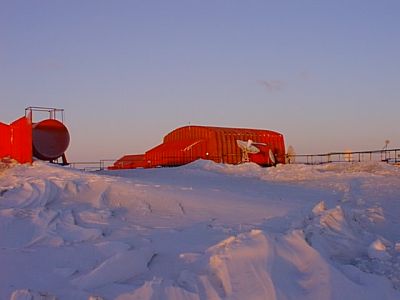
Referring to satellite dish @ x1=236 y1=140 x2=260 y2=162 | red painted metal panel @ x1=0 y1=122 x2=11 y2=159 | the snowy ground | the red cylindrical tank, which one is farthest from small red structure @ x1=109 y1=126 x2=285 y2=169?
the snowy ground

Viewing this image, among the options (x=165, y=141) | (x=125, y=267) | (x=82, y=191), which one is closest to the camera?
(x=125, y=267)

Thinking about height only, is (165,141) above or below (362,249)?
above

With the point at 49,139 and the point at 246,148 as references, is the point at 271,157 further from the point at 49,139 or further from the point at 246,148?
the point at 49,139

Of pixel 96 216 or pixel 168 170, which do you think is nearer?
pixel 96 216

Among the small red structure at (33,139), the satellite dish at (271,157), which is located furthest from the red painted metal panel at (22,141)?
the satellite dish at (271,157)

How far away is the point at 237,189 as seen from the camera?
1348 cm

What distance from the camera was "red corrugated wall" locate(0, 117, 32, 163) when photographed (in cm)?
1526

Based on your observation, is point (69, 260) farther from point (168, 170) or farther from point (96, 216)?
point (168, 170)

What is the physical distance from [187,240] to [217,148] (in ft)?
56.7

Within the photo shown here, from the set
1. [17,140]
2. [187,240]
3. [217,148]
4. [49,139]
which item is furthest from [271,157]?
[187,240]

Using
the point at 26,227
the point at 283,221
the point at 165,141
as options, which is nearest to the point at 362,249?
the point at 283,221

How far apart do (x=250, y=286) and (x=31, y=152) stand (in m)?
10.8

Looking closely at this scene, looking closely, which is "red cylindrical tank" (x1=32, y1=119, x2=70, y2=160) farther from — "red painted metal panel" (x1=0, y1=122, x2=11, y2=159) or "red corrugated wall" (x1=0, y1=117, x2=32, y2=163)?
"red painted metal panel" (x1=0, y1=122, x2=11, y2=159)

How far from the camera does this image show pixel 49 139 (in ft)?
55.4
